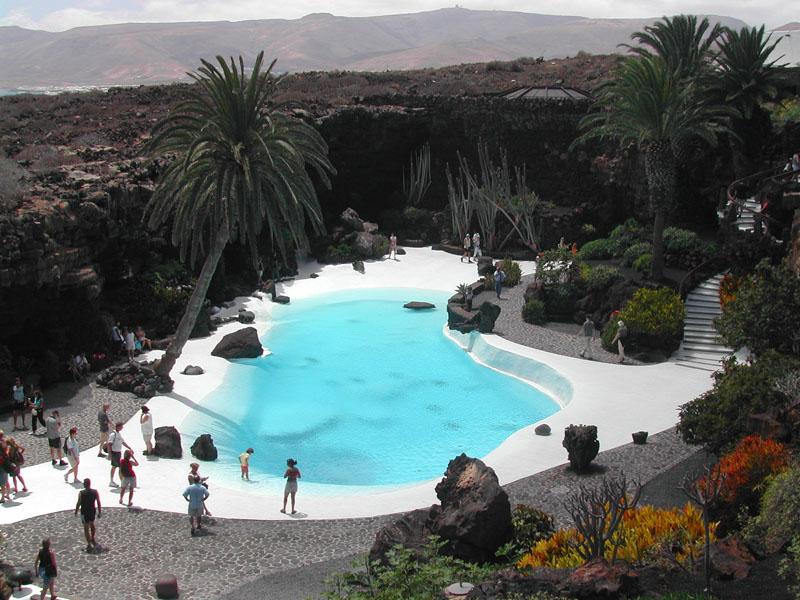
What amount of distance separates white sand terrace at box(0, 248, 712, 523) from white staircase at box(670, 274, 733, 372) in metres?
0.63

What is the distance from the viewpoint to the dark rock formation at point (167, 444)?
19172 millimetres

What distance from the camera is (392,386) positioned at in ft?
82.6

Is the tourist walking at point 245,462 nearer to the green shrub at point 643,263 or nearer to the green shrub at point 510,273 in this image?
the green shrub at point 643,263

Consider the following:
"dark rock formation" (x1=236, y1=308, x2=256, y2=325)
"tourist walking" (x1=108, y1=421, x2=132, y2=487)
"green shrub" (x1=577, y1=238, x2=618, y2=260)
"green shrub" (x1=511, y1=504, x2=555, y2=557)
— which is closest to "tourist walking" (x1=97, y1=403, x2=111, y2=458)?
"tourist walking" (x1=108, y1=421, x2=132, y2=487)

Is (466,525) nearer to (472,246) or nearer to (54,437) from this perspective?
(54,437)

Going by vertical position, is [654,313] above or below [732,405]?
below

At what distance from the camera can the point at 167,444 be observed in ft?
62.9

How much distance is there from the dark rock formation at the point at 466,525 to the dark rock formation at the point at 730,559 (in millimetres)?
3391

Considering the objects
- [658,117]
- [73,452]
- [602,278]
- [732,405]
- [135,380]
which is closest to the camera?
[732,405]

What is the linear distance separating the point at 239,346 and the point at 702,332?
15.1 metres

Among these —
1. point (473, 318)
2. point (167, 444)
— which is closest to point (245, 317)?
point (473, 318)

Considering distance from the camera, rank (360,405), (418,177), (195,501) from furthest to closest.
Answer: (418,177), (360,405), (195,501)

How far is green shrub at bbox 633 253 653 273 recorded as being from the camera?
28436mm

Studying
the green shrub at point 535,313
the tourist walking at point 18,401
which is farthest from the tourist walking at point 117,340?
the green shrub at point 535,313
